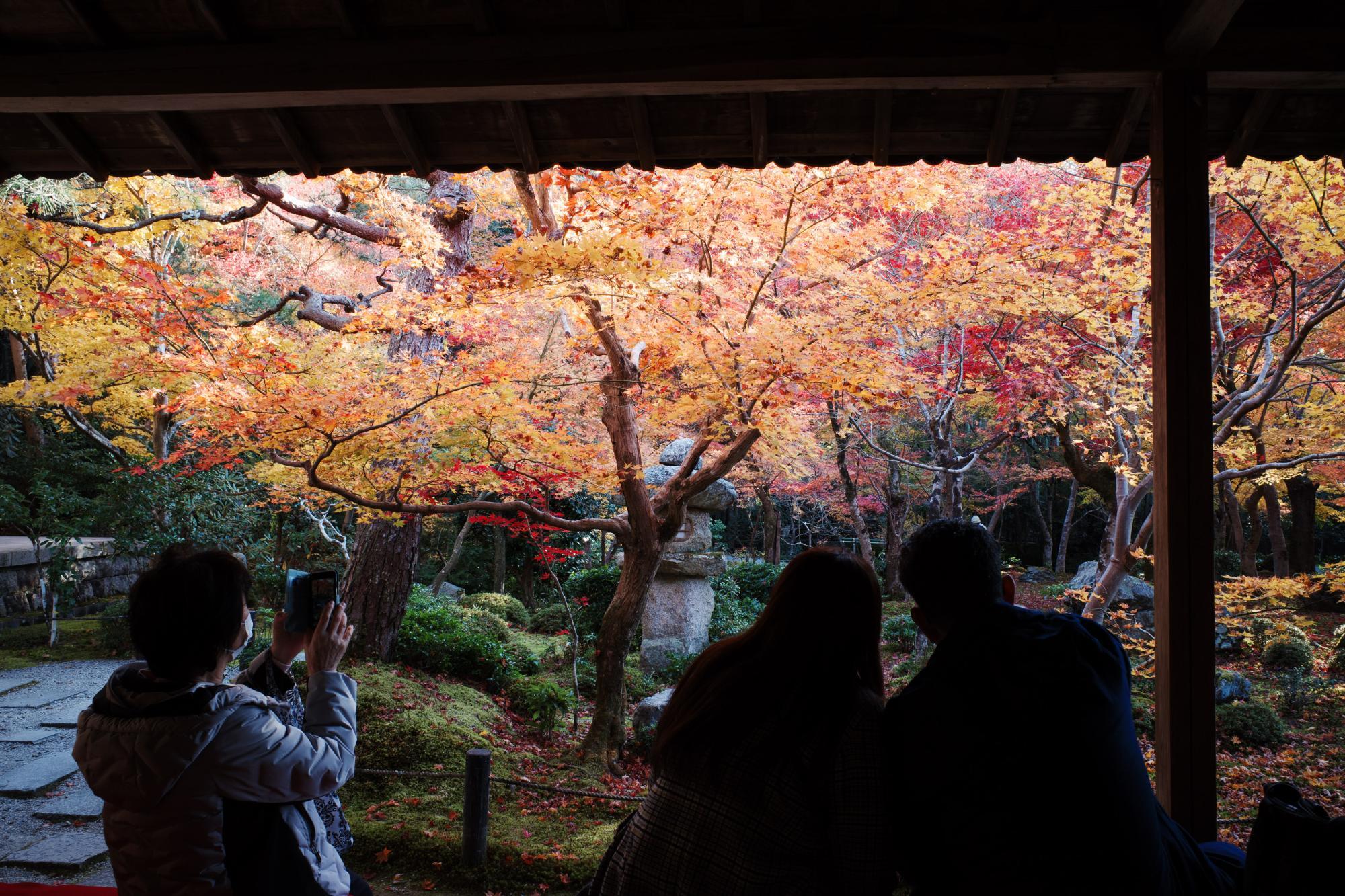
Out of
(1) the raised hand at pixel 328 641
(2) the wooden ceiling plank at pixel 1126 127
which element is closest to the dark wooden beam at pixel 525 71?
(2) the wooden ceiling plank at pixel 1126 127

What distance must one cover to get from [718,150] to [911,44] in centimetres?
89

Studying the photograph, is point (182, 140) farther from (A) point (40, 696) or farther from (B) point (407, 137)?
(A) point (40, 696)

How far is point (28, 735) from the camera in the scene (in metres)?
7.04

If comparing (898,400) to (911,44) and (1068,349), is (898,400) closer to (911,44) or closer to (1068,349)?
(1068,349)

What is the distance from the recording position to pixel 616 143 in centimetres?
325

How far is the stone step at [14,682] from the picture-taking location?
823cm

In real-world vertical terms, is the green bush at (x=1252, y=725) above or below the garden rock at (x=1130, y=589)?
below

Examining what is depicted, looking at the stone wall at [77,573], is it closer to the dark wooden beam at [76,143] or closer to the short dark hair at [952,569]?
the dark wooden beam at [76,143]

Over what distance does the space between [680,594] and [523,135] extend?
349 inches

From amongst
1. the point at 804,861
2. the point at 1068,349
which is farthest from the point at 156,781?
the point at 1068,349

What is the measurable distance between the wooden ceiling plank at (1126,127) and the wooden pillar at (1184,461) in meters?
0.22

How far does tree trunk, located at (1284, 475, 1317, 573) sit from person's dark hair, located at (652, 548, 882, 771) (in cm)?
1730

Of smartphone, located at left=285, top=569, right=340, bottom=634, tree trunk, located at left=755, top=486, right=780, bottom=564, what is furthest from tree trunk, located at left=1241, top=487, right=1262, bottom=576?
smartphone, located at left=285, top=569, right=340, bottom=634

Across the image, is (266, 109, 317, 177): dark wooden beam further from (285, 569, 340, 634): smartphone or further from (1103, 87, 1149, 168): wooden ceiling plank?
(1103, 87, 1149, 168): wooden ceiling plank
